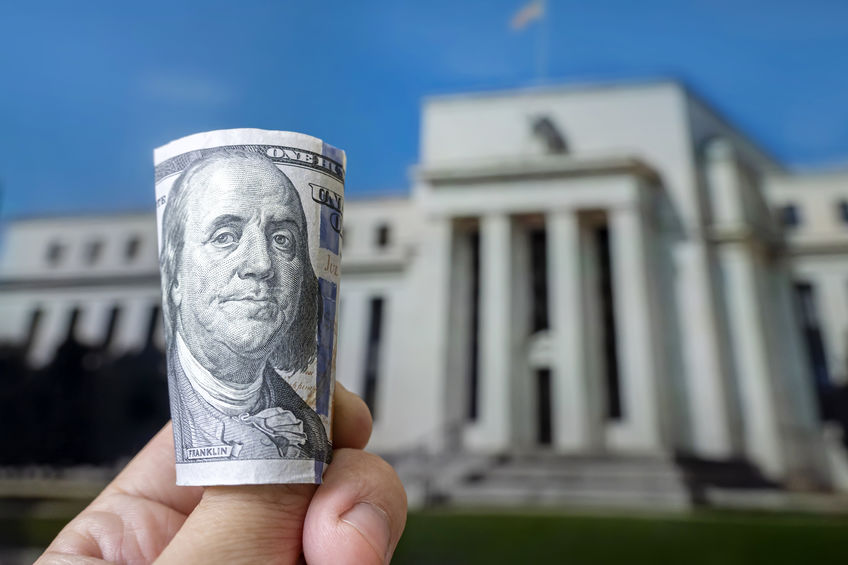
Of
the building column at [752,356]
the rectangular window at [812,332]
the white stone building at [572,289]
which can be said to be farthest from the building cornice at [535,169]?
the rectangular window at [812,332]

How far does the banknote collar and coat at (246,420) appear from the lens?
19.1 inches

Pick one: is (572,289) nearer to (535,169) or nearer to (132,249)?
(535,169)

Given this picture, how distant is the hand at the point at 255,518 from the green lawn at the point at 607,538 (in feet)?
12.3

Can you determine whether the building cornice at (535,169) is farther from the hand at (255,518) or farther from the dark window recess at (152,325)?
the hand at (255,518)

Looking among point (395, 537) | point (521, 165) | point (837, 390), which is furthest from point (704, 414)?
point (395, 537)

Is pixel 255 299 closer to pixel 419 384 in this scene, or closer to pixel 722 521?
pixel 722 521

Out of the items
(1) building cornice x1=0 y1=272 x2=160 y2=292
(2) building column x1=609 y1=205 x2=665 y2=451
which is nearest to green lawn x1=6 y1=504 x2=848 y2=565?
(2) building column x1=609 y1=205 x2=665 y2=451

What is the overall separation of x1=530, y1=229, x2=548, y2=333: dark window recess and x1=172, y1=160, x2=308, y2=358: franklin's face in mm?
7017

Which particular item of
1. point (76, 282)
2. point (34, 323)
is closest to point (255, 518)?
point (34, 323)

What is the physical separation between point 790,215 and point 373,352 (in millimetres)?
5317

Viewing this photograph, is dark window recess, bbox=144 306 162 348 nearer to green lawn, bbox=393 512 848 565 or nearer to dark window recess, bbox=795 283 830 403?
green lawn, bbox=393 512 848 565

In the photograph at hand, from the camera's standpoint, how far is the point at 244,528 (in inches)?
18.2

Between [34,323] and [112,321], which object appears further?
[112,321]

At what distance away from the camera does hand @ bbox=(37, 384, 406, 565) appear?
462 millimetres
